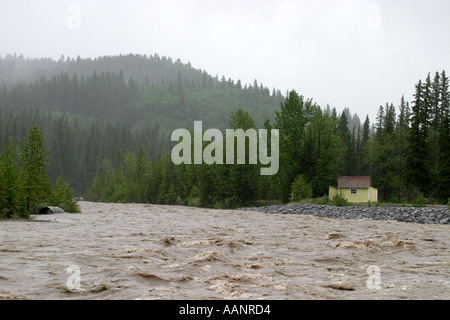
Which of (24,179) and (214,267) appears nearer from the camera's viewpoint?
(214,267)

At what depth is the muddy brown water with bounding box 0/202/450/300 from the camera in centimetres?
727

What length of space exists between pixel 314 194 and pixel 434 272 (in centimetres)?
4226

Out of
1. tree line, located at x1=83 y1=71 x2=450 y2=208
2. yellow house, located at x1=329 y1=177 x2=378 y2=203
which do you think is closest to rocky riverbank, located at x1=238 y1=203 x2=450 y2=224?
tree line, located at x1=83 y1=71 x2=450 y2=208

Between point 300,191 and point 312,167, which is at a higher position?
point 312,167

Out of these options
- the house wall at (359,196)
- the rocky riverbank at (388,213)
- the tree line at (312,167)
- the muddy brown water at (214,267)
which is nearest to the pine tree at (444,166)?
the tree line at (312,167)

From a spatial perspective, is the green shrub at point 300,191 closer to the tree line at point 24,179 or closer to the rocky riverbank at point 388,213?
the rocky riverbank at point 388,213

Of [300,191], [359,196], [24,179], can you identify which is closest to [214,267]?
[24,179]

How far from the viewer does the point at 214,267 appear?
32.4 feet

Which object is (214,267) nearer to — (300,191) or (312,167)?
(300,191)

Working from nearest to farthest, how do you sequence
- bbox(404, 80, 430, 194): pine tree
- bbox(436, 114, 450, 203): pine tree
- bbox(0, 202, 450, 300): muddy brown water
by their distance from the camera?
bbox(0, 202, 450, 300): muddy brown water, bbox(436, 114, 450, 203): pine tree, bbox(404, 80, 430, 194): pine tree

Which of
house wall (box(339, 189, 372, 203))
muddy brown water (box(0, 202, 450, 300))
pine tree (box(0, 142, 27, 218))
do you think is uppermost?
pine tree (box(0, 142, 27, 218))

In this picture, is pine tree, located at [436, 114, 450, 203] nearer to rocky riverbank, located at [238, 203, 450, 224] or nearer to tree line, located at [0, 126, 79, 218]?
rocky riverbank, located at [238, 203, 450, 224]

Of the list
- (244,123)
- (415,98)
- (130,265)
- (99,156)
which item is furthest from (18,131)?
(130,265)
